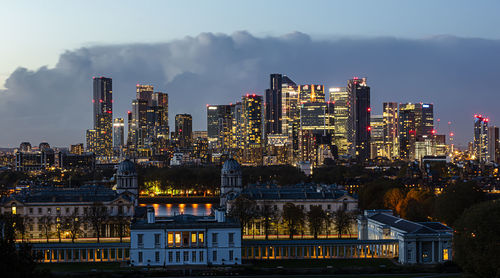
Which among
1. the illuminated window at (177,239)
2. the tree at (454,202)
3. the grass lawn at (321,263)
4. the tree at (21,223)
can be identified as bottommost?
the grass lawn at (321,263)

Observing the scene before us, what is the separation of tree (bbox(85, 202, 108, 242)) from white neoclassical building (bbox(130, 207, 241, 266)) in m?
18.0

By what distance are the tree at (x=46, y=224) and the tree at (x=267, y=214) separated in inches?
1044

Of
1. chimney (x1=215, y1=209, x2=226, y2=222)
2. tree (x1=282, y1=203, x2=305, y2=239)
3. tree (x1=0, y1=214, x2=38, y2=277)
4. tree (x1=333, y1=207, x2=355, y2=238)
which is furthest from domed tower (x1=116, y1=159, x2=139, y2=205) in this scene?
tree (x1=0, y1=214, x2=38, y2=277)

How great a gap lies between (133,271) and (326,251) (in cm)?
2132

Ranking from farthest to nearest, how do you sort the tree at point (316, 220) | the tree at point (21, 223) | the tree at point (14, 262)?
the tree at point (316, 220)
the tree at point (21, 223)
the tree at point (14, 262)

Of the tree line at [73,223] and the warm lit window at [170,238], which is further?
the tree line at [73,223]

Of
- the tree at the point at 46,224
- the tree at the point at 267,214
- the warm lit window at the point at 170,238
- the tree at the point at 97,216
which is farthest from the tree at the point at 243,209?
the tree at the point at 46,224

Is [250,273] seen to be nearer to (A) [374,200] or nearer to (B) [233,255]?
(B) [233,255]

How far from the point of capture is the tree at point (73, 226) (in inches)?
3671

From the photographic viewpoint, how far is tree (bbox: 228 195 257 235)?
9939cm

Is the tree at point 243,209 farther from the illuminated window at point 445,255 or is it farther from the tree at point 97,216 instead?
the illuminated window at point 445,255

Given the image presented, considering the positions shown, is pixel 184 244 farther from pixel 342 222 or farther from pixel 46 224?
pixel 46 224

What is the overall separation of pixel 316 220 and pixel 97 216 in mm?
26561

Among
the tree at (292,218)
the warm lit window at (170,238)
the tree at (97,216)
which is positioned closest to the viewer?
the warm lit window at (170,238)
